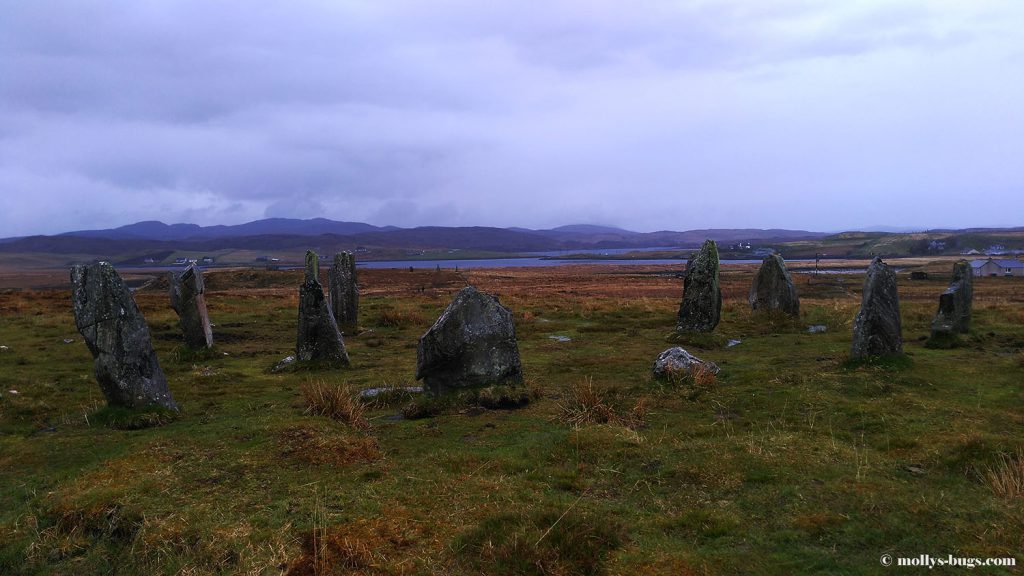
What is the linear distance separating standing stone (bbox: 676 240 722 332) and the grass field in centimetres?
444

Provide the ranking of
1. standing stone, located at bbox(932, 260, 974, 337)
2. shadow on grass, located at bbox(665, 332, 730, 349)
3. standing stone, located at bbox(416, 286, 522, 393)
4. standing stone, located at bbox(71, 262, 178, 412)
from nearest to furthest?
standing stone, located at bbox(71, 262, 178, 412) < standing stone, located at bbox(416, 286, 522, 393) < standing stone, located at bbox(932, 260, 974, 337) < shadow on grass, located at bbox(665, 332, 730, 349)

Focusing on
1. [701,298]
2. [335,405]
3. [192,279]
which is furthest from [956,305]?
[192,279]

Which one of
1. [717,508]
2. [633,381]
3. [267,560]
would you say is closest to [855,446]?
[717,508]

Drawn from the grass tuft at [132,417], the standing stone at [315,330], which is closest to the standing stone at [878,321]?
the standing stone at [315,330]

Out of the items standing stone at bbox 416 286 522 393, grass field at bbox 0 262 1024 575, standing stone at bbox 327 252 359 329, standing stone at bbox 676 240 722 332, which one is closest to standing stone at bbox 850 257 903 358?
grass field at bbox 0 262 1024 575

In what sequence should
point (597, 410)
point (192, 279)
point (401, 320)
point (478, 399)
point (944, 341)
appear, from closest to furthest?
point (597, 410) < point (478, 399) < point (944, 341) < point (192, 279) < point (401, 320)

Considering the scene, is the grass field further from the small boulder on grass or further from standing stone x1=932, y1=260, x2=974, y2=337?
standing stone x1=932, y1=260, x2=974, y2=337

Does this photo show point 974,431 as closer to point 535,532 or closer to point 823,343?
point 535,532

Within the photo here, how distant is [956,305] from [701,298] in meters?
7.13

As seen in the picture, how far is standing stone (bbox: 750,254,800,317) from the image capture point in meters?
23.7

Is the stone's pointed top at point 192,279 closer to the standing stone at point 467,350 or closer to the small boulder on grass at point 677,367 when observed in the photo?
the standing stone at point 467,350

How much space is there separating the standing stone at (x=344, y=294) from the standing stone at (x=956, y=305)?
19.7 m

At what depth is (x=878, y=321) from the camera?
1425cm

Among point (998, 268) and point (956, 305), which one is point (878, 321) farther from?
point (998, 268)
